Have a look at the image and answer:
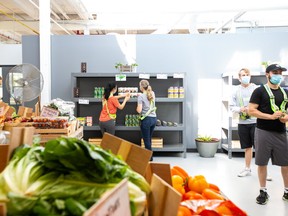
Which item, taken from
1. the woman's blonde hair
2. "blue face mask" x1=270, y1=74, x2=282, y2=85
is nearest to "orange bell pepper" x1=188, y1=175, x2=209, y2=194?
"blue face mask" x1=270, y1=74, x2=282, y2=85

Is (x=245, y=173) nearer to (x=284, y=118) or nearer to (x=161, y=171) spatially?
(x=284, y=118)

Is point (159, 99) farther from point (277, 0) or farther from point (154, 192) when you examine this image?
point (154, 192)

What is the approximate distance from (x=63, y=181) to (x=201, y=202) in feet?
2.09

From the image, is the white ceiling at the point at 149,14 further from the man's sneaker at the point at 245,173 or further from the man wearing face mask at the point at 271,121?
the man's sneaker at the point at 245,173

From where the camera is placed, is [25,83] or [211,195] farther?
[25,83]

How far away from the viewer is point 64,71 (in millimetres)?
6953

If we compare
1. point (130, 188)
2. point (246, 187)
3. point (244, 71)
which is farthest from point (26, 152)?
point (244, 71)

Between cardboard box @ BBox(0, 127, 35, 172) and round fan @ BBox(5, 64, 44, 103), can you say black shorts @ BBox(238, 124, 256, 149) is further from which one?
cardboard box @ BBox(0, 127, 35, 172)

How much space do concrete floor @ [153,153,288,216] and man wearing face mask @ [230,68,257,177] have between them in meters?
0.33

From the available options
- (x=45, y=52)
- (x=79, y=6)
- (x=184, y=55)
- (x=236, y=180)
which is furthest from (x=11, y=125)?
(x=79, y=6)

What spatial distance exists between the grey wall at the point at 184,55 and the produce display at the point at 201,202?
554cm

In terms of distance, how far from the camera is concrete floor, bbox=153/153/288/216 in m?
3.46

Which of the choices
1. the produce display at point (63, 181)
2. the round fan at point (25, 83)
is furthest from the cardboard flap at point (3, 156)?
the round fan at point (25, 83)

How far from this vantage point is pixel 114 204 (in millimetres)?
617
